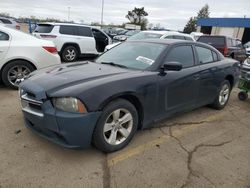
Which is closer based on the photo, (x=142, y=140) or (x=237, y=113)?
(x=142, y=140)

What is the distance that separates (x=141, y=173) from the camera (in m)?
2.93

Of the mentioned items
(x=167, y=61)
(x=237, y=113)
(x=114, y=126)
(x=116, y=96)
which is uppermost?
(x=167, y=61)

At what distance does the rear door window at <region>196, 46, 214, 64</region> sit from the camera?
468 centimetres

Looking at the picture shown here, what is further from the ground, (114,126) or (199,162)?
(114,126)

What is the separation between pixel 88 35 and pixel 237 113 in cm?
748

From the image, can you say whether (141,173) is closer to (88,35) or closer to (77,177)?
(77,177)

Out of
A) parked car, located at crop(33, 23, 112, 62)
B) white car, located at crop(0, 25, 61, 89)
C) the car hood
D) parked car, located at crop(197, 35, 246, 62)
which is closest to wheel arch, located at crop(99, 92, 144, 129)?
the car hood

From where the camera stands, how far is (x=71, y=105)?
2.83 metres

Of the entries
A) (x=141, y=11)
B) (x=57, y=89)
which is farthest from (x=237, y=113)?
(x=141, y=11)

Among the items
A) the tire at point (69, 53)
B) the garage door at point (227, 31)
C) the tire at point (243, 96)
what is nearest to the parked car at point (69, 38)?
the tire at point (69, 53)

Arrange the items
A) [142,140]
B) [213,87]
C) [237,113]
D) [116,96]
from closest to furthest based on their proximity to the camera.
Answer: [116,96] < [142,140] < [213,87] < [237,113]

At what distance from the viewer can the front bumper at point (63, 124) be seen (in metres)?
2.81

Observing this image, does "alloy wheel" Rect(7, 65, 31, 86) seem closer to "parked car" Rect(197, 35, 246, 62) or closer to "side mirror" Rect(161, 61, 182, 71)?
"side mirror" Rect(161, 61, 182, 71)

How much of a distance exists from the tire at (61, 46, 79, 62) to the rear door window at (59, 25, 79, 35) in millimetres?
632
